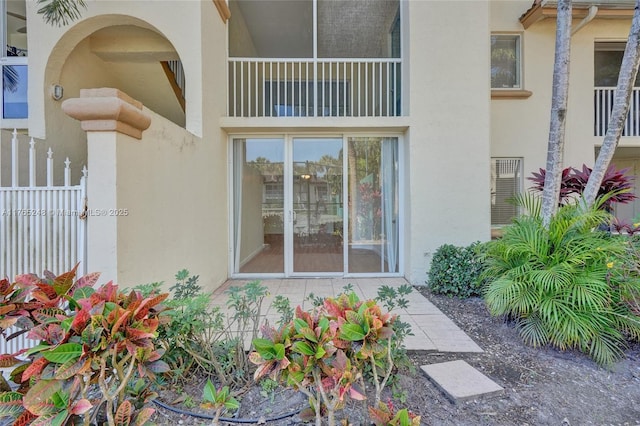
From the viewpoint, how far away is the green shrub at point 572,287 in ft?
9.70

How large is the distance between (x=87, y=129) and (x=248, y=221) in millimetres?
3757

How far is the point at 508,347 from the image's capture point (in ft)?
10.8

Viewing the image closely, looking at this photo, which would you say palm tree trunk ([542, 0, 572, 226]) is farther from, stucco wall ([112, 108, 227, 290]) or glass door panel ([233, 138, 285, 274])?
stucco wall ([112, 108, 227, 290])

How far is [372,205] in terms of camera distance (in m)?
6.21

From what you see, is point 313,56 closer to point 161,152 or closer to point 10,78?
point 161,152

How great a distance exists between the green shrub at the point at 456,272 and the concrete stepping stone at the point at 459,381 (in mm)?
2168

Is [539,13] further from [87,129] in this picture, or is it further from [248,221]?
[87,129]

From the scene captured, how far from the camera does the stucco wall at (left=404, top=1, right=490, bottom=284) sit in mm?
5492

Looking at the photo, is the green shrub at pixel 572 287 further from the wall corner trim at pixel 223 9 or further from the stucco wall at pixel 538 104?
the wall corner trim at pixel 223 9

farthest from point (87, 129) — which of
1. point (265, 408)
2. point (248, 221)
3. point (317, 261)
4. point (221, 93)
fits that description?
point (317, 261)

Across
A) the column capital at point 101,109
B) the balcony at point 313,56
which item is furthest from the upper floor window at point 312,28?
the column capital at point 101,109

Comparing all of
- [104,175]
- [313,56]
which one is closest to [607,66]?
[313,56]

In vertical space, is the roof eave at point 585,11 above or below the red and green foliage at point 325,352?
above

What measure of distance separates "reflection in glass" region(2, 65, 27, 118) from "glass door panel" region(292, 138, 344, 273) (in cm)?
442
